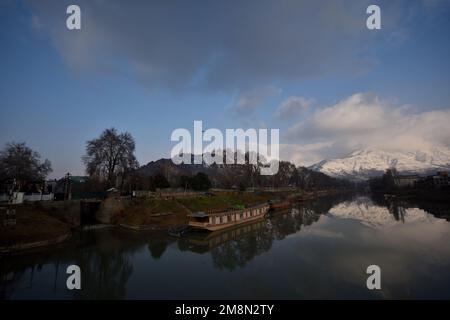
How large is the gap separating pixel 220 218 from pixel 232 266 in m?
17.3

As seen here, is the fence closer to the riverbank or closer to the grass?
the riverbank

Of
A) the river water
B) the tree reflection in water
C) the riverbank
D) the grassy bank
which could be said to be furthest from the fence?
the tree reflection in water

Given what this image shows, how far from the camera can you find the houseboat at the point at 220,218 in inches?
1591

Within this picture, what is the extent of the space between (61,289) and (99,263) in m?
6.93

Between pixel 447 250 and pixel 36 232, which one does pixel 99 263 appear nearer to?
pixel 36 232

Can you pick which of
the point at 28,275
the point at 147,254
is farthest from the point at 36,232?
the point at 147,254

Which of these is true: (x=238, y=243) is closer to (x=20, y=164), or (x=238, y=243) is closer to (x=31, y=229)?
(x=31, y=229)

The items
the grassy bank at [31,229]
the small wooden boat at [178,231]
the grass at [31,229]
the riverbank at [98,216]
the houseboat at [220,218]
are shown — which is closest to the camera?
the grassy bank at [31,229]

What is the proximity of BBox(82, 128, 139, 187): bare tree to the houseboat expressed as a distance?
1050 inches

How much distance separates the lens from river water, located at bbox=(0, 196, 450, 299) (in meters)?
19.4

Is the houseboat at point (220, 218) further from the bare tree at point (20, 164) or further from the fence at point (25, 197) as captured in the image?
the bare tree at point (20, 164)

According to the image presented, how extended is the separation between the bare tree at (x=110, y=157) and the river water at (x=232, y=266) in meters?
20.6

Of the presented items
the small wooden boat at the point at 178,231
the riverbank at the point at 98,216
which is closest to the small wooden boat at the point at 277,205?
the riverbank at the point at 98,216
